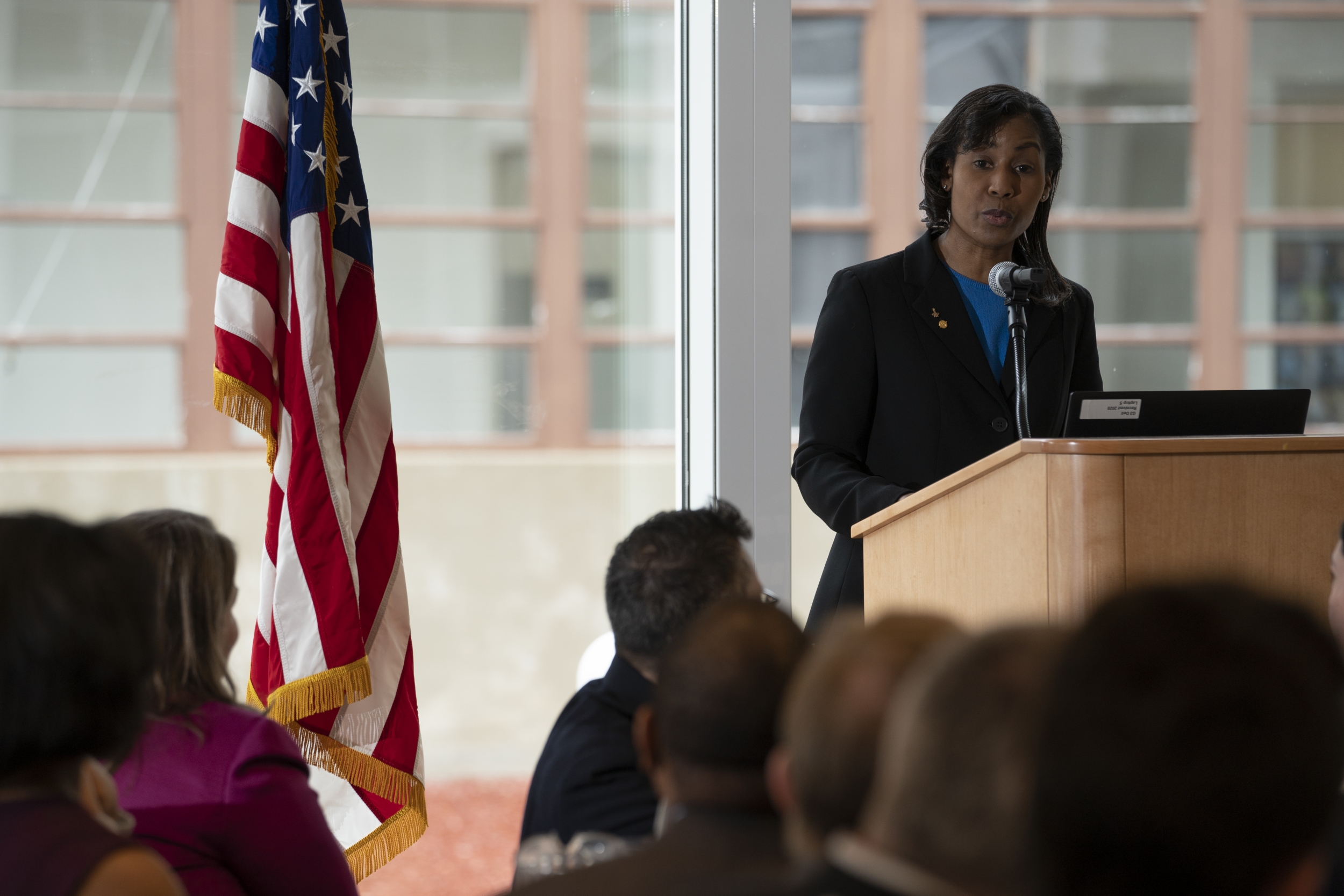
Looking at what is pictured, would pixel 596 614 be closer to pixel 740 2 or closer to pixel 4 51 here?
pixel 740 2

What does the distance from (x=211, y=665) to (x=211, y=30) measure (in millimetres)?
2576

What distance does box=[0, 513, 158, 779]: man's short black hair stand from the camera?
1.14 metres

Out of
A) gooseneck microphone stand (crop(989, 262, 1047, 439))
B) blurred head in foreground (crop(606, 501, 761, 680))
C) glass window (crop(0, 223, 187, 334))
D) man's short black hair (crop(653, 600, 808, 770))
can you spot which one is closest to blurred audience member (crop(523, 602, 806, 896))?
man's short black hair (crop(653, 600, 808, 770))

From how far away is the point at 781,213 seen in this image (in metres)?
3.71

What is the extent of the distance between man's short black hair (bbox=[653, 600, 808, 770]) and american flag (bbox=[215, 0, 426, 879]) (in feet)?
5.99

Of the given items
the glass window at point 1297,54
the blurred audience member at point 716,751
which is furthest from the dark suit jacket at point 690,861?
the glass window at point 1297,54

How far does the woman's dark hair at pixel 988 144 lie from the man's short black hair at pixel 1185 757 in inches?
79.3

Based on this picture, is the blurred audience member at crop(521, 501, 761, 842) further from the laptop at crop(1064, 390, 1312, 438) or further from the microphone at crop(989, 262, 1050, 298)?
the microphone at crop(989, 262, 1050, 298)

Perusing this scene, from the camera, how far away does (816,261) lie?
415 centimetres

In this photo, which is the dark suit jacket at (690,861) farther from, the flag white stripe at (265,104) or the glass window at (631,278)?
the glass window at (631,278)

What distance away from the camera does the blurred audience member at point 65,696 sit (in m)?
1.09

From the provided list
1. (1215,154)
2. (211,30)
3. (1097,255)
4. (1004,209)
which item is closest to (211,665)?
(1004,209)

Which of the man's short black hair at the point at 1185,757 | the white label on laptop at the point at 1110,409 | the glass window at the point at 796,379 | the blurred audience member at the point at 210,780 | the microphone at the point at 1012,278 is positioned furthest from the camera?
the glass window at the point at 796,379

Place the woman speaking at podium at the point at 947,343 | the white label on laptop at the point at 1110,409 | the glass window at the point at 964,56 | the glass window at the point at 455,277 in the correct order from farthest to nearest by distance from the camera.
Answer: the glass window at the point at 964,56 → the glass window at the point at 455,277 → the woman speaking at podium at the point at 947,343 → the white label on laptop at the point at 1110,409
